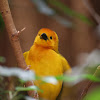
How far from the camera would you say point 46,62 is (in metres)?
1.17

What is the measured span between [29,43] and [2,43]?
235mm

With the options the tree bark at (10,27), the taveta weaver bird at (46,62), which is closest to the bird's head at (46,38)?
the taveta weaver bird at (46,62)

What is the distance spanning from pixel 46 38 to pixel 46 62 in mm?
132

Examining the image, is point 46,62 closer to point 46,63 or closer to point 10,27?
point 46,63

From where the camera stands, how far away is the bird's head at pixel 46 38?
120 centimetres

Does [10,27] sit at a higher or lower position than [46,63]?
higher

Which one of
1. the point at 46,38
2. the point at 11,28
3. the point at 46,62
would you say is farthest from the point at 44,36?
the point at 11,28

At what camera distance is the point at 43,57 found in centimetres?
120

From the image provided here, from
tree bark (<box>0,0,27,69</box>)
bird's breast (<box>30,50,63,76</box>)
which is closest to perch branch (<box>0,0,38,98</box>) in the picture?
tree bark (<box>0,0,27,69</box>)

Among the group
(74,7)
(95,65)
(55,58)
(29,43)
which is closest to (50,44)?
(55,58)

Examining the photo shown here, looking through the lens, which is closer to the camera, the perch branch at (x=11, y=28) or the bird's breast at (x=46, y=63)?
the perch branch at (x=11, y=28)

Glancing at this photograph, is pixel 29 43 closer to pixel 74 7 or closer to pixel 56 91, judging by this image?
pixel 74 7

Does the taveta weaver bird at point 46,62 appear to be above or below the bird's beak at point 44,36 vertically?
below

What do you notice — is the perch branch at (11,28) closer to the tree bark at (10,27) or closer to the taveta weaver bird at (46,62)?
the tree bark at (10,27)
